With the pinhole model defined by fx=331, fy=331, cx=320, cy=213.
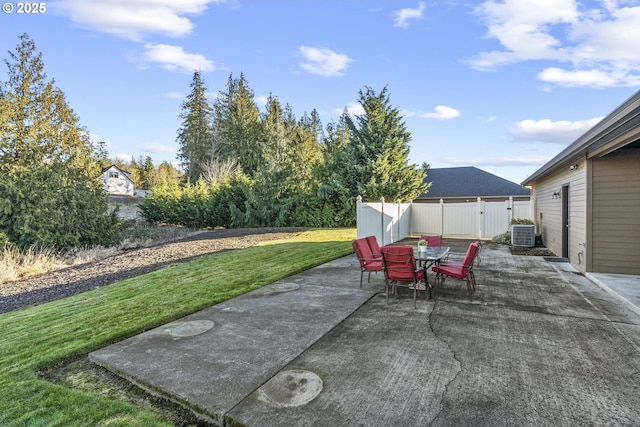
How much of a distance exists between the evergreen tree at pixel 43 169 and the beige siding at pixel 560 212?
16753 millimetres

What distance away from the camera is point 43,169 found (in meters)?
13.3

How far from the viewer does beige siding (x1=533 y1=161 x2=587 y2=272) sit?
23.7 feet

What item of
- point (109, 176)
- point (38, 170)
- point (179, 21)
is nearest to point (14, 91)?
point (38, 170)

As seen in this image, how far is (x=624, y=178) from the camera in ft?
21.4

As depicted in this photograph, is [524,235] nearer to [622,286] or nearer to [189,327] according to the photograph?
[622,286]

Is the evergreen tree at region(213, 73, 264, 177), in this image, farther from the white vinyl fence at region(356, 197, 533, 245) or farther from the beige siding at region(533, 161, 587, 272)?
the beige siding at region(533, 161, 587, 272)

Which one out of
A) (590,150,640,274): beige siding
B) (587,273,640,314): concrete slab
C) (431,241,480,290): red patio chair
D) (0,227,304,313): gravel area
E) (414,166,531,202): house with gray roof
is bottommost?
(0,227,304,313): gravel area

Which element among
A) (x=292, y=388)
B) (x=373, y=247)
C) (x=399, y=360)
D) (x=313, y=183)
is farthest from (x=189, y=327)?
(x=313, y=183)

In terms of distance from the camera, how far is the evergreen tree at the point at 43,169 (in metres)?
12.6

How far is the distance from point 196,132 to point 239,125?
6.08m

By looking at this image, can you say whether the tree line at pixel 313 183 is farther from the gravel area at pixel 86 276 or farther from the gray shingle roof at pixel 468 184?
the gravel area at pixel 86 276

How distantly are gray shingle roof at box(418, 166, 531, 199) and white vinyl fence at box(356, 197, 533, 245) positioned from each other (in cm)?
714

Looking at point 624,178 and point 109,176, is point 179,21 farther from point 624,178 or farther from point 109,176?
point 109,176

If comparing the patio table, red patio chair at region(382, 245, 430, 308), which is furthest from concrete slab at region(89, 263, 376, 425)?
the patio table
